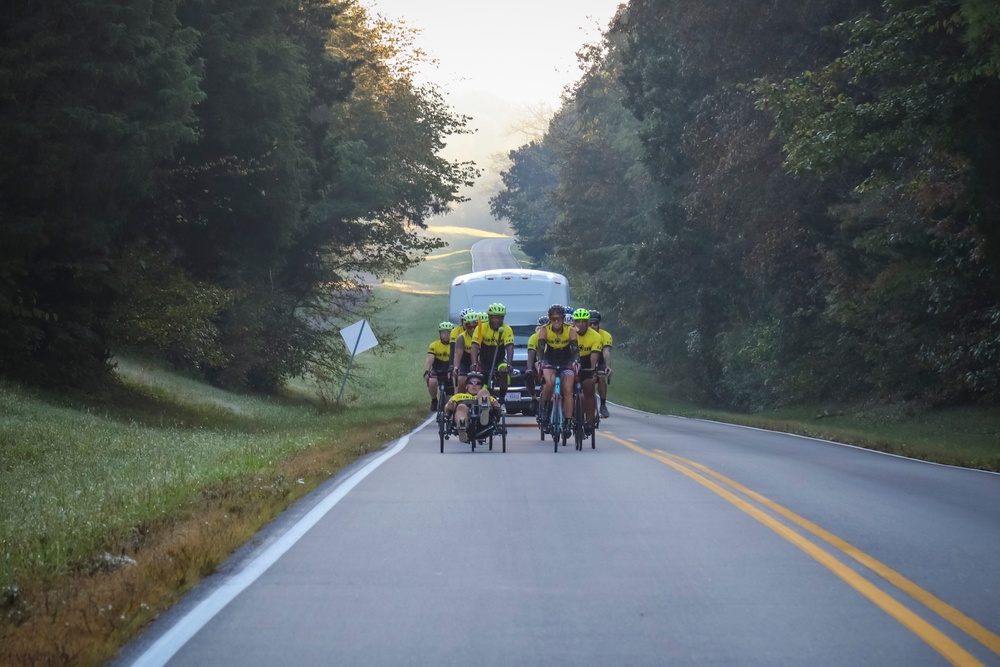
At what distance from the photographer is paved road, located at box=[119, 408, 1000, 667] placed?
6.48m

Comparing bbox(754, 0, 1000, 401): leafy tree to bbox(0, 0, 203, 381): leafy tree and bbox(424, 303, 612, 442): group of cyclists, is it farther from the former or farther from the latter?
bbox(0, 0, 203, 381): leafy tree

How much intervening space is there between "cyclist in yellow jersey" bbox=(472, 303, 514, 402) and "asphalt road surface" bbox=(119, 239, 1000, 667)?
3.78 meters

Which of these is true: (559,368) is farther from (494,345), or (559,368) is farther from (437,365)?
(437,365)

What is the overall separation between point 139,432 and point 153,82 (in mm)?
5811

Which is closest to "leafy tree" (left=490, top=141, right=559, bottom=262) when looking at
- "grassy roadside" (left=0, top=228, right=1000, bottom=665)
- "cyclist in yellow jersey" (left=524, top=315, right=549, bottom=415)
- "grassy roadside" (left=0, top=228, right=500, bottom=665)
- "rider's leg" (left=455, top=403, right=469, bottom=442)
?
"grassy roadside" (left=0, top=228, right=1000, bottom=665)

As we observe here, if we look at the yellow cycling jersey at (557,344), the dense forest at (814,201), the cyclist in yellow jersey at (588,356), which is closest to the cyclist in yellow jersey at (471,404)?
the yellow cycling jersey at (557,344)

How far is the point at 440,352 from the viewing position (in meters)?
20.5

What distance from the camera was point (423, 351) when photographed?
79750 millimetres

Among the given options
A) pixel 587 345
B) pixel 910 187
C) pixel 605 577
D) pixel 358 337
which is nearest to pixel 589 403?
pixel 587 345

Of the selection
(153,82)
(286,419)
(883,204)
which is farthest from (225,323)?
(883,204)

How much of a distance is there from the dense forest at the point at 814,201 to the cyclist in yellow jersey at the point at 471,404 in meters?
8.10

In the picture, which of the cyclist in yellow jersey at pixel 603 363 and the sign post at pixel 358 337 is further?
the sign post at pixel 358 337

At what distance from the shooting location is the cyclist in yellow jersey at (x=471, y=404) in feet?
59.1

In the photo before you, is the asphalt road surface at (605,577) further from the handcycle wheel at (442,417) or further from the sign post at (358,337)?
the sign post at (358,337)
